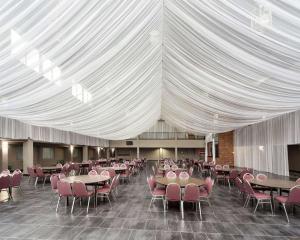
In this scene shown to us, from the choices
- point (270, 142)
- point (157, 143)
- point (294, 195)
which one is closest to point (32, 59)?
point (294, 195)

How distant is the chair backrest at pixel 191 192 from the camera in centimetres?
632

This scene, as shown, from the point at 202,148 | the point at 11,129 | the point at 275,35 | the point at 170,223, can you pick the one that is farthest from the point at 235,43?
the point at 202,148

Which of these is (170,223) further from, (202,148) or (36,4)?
(202,148)

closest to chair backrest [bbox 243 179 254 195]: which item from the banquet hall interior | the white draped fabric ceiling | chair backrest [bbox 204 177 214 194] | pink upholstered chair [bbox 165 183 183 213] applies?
the banquet hall interior

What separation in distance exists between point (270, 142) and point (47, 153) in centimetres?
1616

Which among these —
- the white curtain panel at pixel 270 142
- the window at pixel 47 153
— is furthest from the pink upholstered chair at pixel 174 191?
the window at pixel 47 153

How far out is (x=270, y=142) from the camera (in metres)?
14.3

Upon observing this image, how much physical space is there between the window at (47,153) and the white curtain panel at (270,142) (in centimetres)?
1469

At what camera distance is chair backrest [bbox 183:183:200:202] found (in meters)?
6.32

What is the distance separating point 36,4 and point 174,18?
218cm

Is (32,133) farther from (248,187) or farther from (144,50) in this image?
(248,187)

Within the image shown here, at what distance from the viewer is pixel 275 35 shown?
10.9 ft

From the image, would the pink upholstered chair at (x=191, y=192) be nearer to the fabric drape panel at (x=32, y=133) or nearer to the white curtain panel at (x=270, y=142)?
the white curtain panel at (x=270, y=142)

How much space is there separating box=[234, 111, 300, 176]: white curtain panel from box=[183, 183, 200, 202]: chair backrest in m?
7.05
